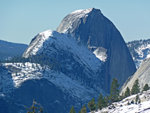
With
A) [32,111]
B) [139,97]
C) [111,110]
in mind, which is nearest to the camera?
[32,111]

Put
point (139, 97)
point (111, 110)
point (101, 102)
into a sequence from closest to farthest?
point (111, 110)
point (139, 97)
point (101, 102)

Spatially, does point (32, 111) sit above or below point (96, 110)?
above

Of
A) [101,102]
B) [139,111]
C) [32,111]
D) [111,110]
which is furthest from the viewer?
[101,102]

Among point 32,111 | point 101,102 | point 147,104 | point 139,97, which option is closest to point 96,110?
point 101,102

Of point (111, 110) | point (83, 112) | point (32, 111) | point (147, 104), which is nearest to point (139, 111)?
point (147, 104)

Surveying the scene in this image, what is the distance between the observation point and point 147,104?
531 feet

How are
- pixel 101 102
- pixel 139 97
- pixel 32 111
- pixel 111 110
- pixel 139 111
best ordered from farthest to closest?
1. pixel 101 102
2. pixel 139 97
3. pixel 111 110
4. pixel 139 111
5. pixel 32 111

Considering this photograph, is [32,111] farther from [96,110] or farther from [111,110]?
[96,110]

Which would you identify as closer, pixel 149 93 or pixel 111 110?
pixel 111 110

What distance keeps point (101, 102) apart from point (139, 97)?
16.6 metres

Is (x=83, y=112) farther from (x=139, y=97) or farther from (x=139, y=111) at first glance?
Answer: (x=139, y=111)

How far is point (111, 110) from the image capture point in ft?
577

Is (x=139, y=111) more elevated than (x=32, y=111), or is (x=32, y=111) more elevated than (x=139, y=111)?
(x=32, y=111)

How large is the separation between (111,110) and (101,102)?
23.9 m
